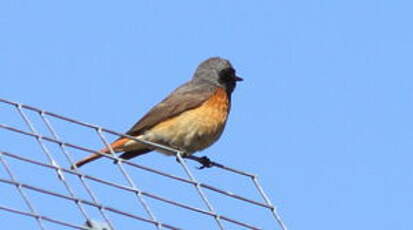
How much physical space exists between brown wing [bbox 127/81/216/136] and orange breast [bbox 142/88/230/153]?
0.06 metres

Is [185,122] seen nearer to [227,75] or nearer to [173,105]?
[173,105]

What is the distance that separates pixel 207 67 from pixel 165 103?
3.33 feet

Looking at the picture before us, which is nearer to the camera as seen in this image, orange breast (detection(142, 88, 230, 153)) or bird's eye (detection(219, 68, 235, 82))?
orange breast (detection(142, 88, 230, 153))

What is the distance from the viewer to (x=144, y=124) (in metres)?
9.56

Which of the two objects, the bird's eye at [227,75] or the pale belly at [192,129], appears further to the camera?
the bird's eye at [227,75]

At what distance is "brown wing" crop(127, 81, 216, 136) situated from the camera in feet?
31.3

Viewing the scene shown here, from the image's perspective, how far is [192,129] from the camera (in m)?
9.30

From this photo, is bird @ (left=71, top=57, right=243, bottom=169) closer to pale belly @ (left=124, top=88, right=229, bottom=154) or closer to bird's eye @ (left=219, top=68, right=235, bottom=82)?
pale belly @ (left=124, top=88, right=229, bottom=154)

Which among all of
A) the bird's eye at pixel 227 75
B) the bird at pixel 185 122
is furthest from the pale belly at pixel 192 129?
the bird's eye at pixel 227 75

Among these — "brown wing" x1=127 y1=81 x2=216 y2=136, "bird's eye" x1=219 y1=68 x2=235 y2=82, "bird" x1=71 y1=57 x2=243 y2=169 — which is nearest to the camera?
"bird" x1=71 y1=57 x2=243 y2=169

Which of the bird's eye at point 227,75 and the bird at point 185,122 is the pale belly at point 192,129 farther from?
the bird's eye at point 227,75

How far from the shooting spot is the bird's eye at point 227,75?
10414 mm

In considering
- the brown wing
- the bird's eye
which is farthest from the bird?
the bird's eye

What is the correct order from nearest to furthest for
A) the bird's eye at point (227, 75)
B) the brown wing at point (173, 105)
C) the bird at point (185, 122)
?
the bird at point (185, 122)
the brown wing at point (173, 105)
the bird's eye at point (227, 75)
